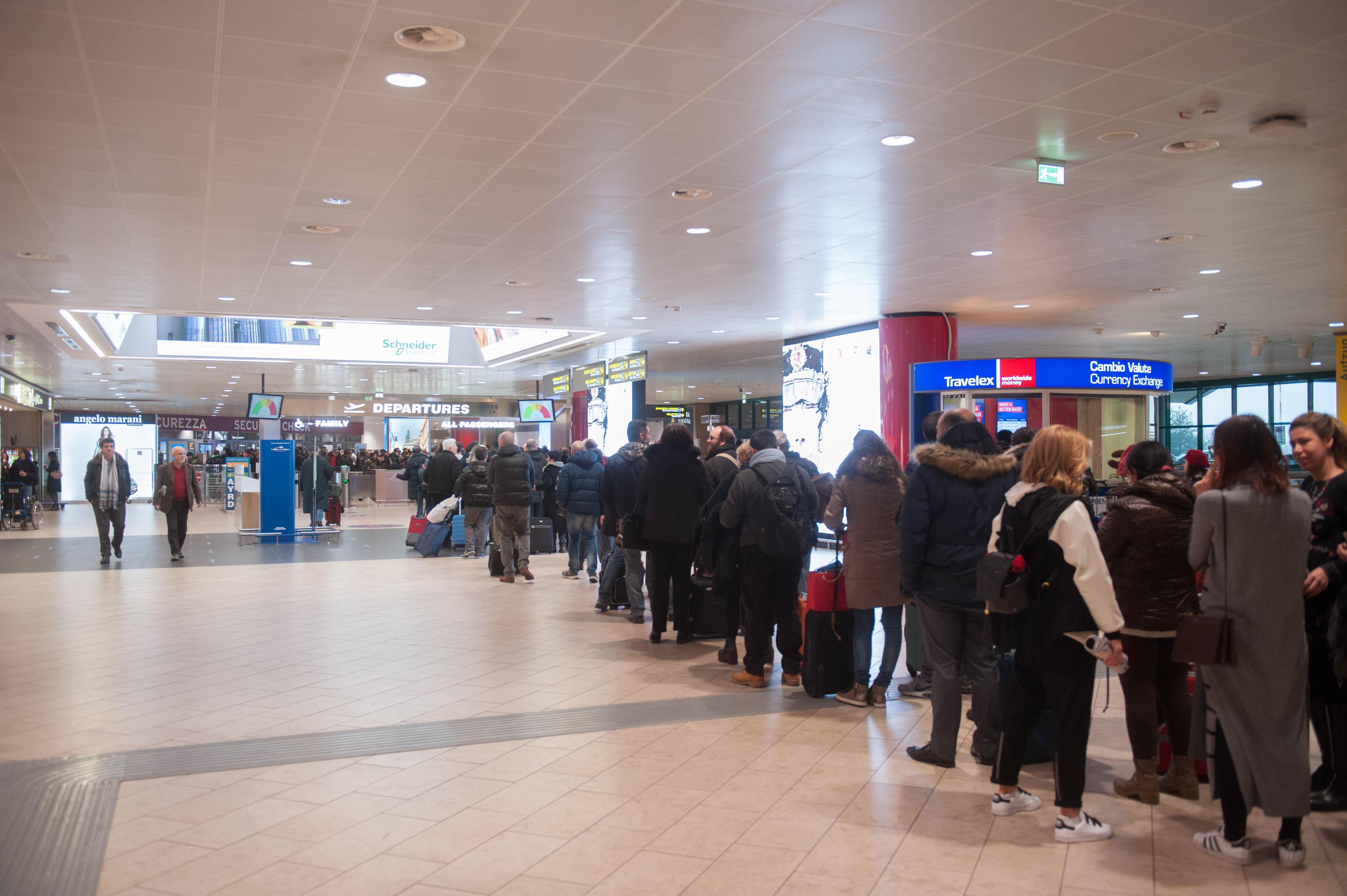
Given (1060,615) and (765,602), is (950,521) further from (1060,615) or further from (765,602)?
(765,602)

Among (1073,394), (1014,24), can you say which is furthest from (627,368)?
(1014,24)

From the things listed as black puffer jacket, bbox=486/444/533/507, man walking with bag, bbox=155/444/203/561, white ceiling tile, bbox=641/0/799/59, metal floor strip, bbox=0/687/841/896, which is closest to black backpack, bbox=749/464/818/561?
metal floor strip, bbox=0/687/841/896

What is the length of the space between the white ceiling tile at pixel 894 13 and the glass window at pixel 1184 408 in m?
30.5

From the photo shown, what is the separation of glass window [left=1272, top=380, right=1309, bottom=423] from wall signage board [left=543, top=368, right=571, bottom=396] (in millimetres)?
19800

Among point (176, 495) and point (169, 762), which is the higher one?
point (176, 495)

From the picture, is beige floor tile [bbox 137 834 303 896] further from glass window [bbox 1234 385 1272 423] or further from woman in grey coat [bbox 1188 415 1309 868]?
glass window [bbox 1234 385 1272 423]

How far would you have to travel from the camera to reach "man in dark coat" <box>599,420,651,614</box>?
887cm

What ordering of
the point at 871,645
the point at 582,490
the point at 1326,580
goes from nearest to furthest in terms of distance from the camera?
1. the point at 1326,580
2. the point at 871,645
3. the point at 582,490

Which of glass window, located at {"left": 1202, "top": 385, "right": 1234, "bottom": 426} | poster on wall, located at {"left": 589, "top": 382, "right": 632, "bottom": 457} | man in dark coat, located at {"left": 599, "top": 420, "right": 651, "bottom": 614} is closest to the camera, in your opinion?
man in dark coat, located at {"left": 599, "top": 420, "right": 651, "bottom": 614}

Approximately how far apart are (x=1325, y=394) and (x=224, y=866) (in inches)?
1229

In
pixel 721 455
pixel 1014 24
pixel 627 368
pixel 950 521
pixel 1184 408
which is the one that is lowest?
pixel 950 521

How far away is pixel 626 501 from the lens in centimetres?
893

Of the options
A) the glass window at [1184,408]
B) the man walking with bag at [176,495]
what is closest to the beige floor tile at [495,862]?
the man walking with bag at [176,495]

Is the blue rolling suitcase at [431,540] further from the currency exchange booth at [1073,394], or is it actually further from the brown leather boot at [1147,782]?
the brown leather boot at [1147,782]
